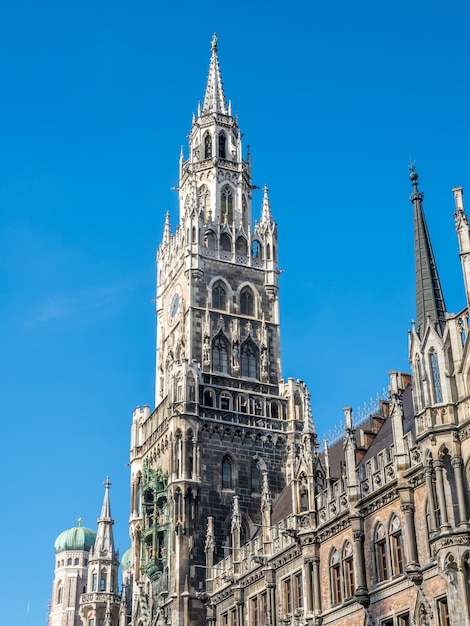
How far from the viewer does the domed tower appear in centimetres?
13200

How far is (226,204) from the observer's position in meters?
74.1

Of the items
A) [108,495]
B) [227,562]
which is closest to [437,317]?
[227,562]

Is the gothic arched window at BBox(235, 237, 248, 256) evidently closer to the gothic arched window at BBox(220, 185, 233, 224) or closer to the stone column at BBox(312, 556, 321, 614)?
the gothic arched window at BBox(220, 185, 233, 224)

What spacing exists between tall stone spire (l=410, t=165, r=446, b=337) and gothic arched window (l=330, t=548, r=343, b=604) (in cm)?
1198

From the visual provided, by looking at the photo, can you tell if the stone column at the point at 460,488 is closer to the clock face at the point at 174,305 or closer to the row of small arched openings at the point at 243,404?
the row of small arched openings at the point at 243,404

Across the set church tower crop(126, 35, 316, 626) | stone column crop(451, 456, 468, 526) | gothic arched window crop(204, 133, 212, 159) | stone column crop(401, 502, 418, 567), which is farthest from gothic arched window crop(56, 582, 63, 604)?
stone column crop(451, 456, 468, 526)

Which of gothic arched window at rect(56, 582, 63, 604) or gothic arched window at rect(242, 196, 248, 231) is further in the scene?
gothic arched window at rect(56, 582, 63, 604)

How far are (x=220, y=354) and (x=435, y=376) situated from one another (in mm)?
30347

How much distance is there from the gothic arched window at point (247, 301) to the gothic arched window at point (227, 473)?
1152cm

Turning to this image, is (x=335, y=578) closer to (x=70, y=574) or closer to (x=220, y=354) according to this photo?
(x=220, y=354)

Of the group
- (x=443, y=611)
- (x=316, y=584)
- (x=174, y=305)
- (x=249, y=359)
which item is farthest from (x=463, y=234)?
(x=174, y=305)

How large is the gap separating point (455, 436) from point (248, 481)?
28428mm

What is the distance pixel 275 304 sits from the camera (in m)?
69.6

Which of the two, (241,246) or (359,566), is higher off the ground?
(241,246)
